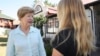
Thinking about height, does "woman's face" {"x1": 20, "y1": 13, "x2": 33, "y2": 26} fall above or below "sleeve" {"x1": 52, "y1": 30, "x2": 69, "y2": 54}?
above

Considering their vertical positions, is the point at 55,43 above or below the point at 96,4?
below

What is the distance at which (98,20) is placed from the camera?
1994 cm

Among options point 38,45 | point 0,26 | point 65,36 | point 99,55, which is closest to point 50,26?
point 99,55

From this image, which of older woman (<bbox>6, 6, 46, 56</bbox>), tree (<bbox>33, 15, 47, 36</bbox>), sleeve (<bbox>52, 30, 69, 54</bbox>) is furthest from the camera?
tree (<bbox>33, 15, 47, 36</bbox>)

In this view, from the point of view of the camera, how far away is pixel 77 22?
2.88 m

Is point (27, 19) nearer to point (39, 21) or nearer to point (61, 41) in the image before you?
point (61, 41)

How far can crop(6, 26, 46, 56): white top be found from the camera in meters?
4.48

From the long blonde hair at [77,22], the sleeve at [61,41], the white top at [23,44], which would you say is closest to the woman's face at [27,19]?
the white top at [23,44]

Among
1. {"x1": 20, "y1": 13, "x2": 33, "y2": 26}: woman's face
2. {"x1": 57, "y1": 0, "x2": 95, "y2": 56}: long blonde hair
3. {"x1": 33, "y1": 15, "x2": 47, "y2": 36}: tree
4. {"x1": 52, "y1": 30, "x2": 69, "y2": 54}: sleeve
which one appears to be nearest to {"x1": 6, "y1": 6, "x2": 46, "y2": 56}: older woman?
{"x1": 20, "y1": 13, "x2": 33, "y2": 26}: woman's face

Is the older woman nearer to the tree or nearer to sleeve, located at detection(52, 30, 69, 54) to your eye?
sleeve, located at detection(52, 30, 69, 54)

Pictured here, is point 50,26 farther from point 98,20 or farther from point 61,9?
point 61,9

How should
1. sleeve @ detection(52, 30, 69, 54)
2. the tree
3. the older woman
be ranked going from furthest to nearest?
→ the tree → the older woman → sleeve @ detection(52, 30, 69, 54)

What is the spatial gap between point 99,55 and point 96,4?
867cm

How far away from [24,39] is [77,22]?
1.81 metres
